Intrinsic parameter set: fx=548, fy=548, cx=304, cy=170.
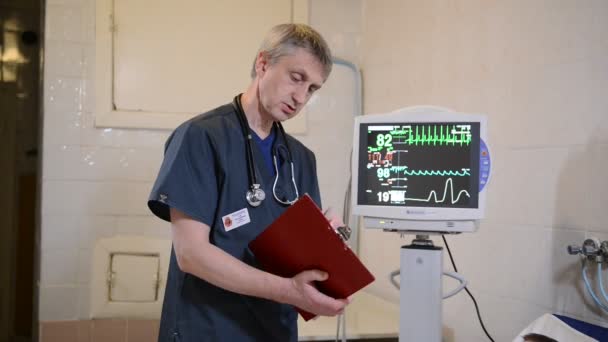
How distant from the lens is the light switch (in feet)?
7.32

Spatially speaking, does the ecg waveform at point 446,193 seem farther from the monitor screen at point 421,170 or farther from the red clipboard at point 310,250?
the red clipboard at point 310,250

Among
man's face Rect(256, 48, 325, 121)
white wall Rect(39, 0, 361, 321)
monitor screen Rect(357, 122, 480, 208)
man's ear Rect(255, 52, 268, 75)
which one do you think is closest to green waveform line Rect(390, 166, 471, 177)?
monitor screen Rect(357, 122, 480, 208)

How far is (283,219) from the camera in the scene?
1.08m

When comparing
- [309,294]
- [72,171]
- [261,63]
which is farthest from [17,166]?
[309,294]

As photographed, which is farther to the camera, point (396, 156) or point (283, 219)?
point (396, 156)

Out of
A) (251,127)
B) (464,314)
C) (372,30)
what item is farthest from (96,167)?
(464,314)

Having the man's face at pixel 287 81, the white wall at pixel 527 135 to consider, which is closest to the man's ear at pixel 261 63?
the man's face at pixel 287 81

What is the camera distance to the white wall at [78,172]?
2234 millimetres

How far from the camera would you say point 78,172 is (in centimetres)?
225

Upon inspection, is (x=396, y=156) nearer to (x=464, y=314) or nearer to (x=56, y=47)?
(x=464, y=314)

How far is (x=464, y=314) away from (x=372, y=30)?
136cm

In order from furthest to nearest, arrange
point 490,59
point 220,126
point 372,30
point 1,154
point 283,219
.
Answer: point 1,154, point 372,30, point 490,59, point 220,126, point 283,219

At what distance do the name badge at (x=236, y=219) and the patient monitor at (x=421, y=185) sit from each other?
0.99ft

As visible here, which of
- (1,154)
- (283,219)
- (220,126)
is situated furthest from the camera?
(1,154)
